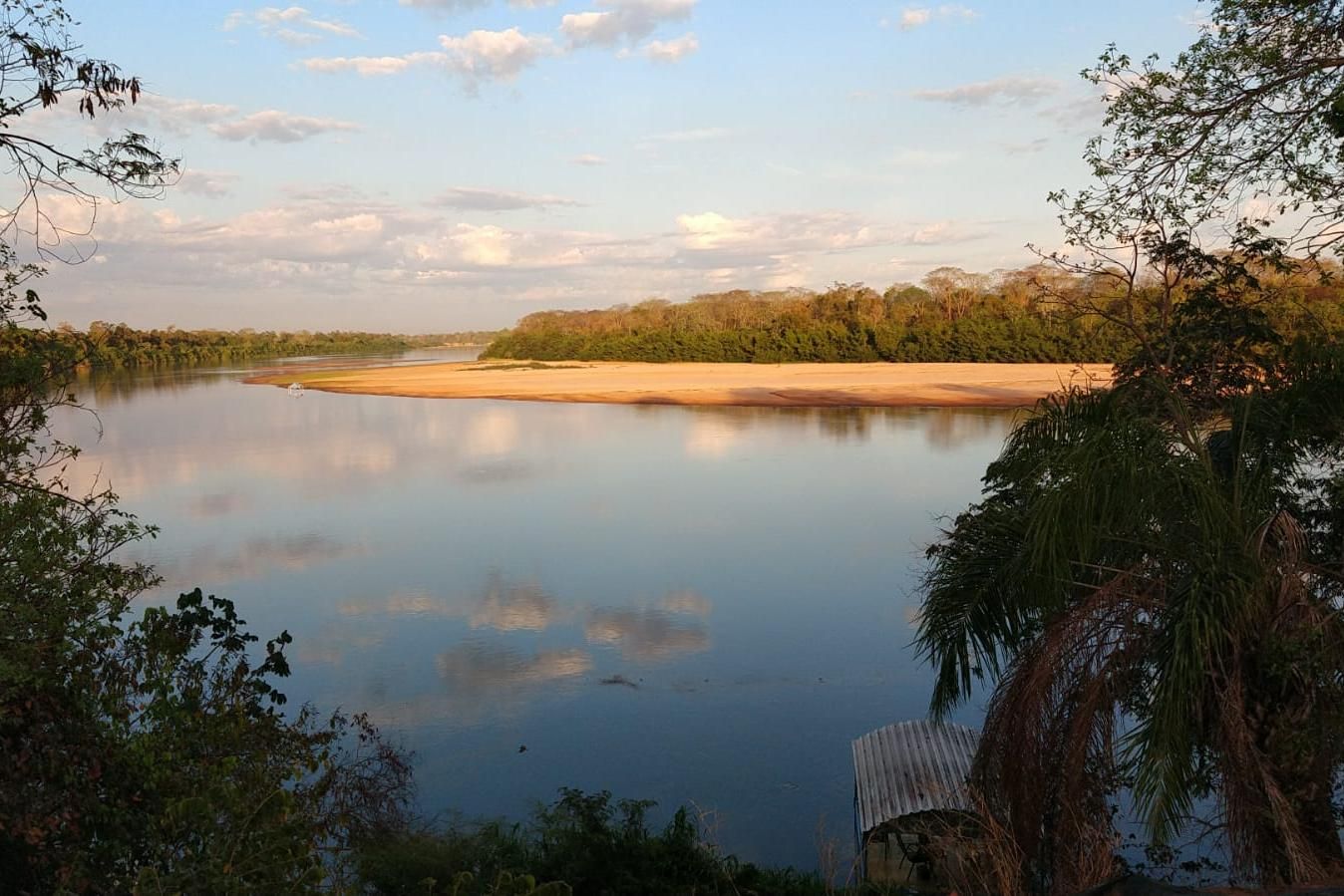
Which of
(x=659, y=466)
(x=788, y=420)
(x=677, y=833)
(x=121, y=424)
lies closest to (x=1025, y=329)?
Answer: (x=788, y=420)

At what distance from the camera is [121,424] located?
155 ft

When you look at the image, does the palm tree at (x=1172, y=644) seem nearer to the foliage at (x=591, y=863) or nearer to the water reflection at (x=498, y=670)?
the foliage at (x=591, y=863)

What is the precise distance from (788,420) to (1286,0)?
38135 millimetres

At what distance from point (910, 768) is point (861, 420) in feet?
122

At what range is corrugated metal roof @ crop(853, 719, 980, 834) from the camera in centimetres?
883

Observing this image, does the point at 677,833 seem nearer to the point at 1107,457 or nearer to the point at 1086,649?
the point at 1086,649

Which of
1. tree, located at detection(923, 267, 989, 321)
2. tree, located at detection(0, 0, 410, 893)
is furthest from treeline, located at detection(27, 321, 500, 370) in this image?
tree, located at detection(923, 267, 989, 321)

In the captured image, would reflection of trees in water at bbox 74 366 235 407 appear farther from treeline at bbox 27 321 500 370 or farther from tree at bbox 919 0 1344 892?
tree at bbox 919 0 1344 892

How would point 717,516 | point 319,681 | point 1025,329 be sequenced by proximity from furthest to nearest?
point 1025,329 → point 717,516 → point 319,681

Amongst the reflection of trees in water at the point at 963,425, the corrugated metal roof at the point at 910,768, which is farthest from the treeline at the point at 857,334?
the corrugated metal roof at the point at 910,768

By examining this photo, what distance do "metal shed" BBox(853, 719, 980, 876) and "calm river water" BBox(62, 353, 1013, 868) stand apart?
2.07ft

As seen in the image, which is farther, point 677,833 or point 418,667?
point 418,667

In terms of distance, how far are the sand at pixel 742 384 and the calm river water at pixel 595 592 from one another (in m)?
15.7

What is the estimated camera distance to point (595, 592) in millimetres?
17844
